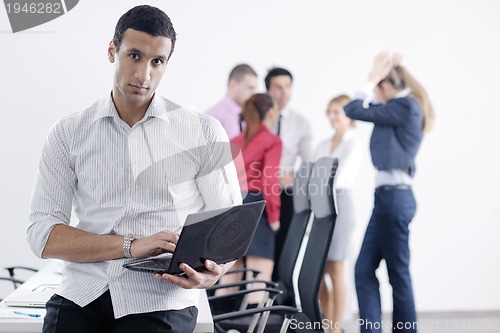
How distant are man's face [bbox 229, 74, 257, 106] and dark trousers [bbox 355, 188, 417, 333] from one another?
1.31 m

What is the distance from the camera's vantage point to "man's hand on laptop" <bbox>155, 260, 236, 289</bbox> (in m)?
1.67

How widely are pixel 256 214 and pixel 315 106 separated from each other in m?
A: 3.52

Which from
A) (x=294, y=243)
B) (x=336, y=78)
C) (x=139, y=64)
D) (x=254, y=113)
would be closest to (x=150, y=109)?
(x=139, y=64)

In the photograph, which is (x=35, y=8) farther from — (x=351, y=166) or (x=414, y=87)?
(x=414, y=87)

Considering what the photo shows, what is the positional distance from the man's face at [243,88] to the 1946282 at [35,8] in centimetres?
124

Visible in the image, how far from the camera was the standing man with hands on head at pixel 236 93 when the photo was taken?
4688 millimetres

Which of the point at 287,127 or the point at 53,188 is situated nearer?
the point at 53,188

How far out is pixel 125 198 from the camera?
71.6 inches

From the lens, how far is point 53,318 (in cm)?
173

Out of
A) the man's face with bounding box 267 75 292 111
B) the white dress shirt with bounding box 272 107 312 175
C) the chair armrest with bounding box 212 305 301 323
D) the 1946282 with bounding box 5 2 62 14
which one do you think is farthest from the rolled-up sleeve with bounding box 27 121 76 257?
the 1946282 with bounding box 5 2 62 14

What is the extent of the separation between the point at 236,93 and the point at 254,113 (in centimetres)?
71

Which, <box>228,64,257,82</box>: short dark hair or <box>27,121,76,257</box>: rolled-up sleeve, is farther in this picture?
<box>228,64,257,82</box>: short dark hair

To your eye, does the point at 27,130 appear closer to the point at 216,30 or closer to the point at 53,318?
the point at 216,30

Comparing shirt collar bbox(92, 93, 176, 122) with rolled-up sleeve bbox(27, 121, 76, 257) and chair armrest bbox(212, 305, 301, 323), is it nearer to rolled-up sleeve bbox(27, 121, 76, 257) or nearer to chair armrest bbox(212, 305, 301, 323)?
rolled-up sleeve bbox(27, 121, 76, 257)
